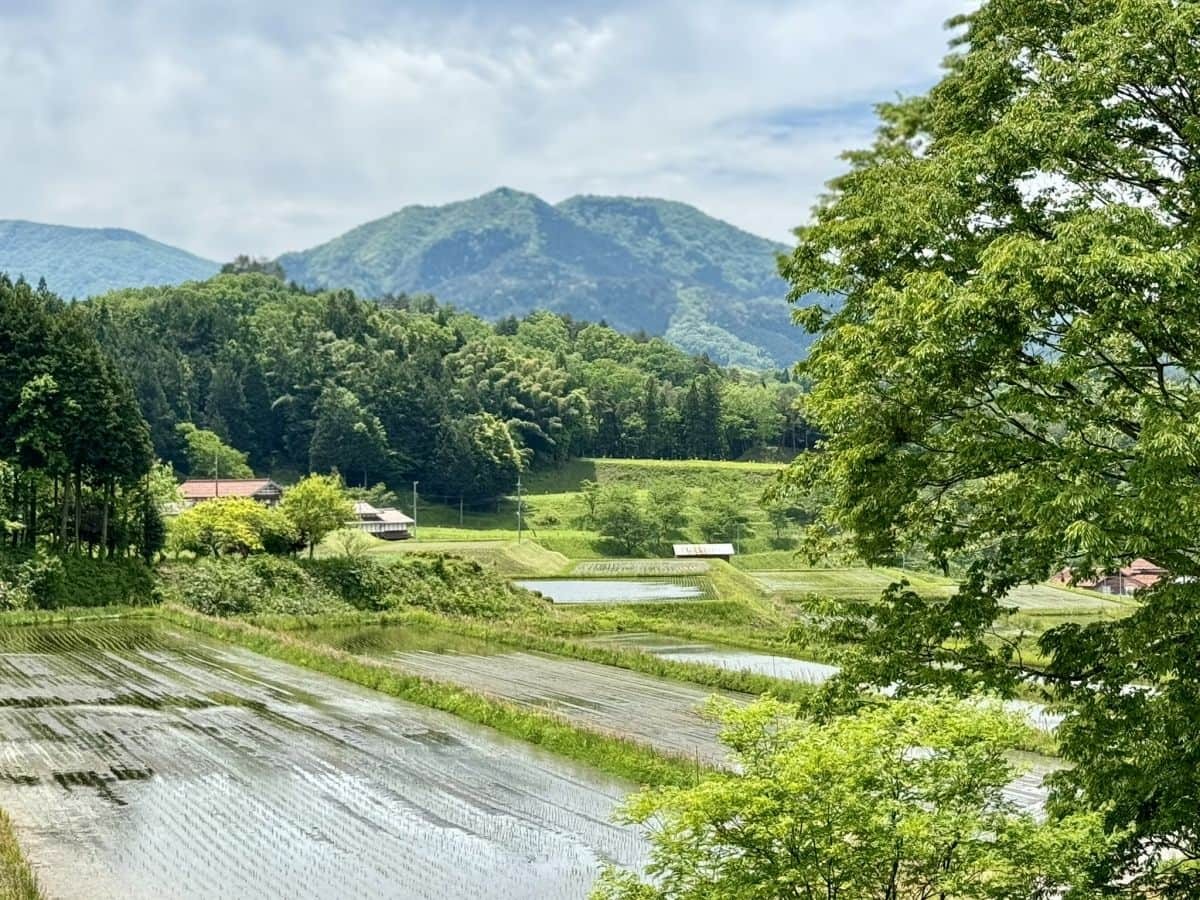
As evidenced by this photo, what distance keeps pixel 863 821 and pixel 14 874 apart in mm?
9954

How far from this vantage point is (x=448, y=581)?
4988cm

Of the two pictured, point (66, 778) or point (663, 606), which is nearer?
point (66, 778)

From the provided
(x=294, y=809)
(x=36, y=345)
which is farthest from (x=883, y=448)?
(x=36, y=345)

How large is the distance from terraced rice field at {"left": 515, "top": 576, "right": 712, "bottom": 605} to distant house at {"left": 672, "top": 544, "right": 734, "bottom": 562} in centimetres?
1762

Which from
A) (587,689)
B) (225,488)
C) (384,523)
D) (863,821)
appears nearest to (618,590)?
(587,689)

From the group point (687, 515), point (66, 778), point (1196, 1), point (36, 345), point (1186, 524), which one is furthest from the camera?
point (687, 515)

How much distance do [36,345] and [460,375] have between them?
7859cm

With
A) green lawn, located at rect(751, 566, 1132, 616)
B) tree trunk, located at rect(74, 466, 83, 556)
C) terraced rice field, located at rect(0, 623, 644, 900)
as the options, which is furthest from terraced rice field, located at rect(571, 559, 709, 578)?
terraced rice field, located at rect(0, 623, 644, 900)

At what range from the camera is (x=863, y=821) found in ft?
26.5

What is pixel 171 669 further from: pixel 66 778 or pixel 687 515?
pixel 687 515

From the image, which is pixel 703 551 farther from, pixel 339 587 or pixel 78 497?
pixel 78 497

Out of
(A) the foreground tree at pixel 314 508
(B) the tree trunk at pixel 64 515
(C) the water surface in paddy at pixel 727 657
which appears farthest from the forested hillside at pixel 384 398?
(C) the water surface in paddy at pixel 727 657

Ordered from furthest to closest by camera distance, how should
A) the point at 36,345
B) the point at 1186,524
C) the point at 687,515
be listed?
the point at 687,515 < the point at 36,345 < the point at 1186,524

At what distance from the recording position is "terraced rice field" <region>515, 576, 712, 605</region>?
2052 inches
